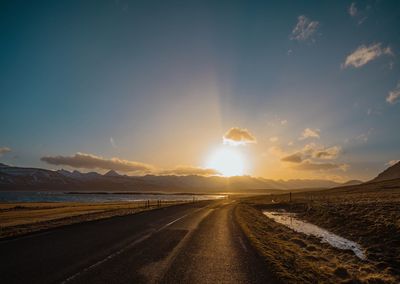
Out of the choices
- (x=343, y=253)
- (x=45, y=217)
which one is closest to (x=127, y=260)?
(x=343, y=253)

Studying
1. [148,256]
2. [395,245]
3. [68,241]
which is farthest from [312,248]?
[68,241]

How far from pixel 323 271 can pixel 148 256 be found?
7.02 meters

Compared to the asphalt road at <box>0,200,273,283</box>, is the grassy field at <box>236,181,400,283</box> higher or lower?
lower

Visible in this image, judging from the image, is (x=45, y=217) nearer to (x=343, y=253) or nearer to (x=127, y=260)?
(x=127, y=260)

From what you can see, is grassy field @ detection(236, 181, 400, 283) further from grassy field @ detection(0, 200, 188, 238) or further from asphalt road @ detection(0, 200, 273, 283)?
grassy field @ detection(0, 200, 188, 238)

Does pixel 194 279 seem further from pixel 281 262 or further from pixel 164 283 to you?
pixel 281 262

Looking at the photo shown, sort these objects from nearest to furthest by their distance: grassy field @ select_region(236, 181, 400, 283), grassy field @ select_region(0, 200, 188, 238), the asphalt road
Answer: the asphalt road, grassy field @ select_region(236, 181, 400, 283), grassy field @ select_region(0, 200, 188, 238)

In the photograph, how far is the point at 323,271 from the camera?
11664 mm

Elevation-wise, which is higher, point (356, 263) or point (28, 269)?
point (28, 269)

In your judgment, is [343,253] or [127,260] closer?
[127,260]

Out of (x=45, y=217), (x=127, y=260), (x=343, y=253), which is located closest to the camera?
(x=127, y=260)

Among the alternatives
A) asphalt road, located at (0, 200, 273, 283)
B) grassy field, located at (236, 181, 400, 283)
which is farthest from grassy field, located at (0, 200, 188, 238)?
grassy field, located at (236, 181, 400, 283)

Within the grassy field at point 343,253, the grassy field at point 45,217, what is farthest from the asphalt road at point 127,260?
the grassy field at point 45,217

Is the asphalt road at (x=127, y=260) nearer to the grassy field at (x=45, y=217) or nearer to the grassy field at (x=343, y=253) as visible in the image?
the grassy field at (x=343, y=253)
